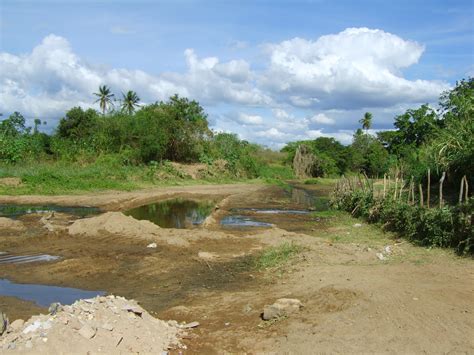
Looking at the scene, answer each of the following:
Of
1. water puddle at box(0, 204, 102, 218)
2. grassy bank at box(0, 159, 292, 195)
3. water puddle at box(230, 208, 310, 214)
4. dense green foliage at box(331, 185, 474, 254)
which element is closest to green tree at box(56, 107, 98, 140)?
grassy bank at box(0, 159, 292, 195)

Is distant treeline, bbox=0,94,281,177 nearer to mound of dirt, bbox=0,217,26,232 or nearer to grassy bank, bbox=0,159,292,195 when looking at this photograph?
grassy bank, bbox=0,159,292,195

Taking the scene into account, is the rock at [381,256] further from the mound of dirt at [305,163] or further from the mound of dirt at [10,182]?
the mound of dirt at [305,163]

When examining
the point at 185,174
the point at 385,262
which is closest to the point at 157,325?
the point at 385,262

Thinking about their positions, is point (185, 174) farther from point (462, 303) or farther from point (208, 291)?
point (462, 303)

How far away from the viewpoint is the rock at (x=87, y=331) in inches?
229

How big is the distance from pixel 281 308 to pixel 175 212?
1664 cm

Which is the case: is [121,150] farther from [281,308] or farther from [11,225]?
[281,308]

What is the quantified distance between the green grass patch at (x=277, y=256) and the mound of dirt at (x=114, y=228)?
4.07m

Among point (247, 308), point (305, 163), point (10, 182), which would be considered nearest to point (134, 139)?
point (10, 182)

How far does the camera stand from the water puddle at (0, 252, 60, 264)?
1167 cm

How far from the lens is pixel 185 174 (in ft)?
135

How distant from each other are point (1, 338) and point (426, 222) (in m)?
10.1

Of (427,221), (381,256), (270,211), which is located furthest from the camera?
(270,211)

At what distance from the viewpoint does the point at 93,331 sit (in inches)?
234
